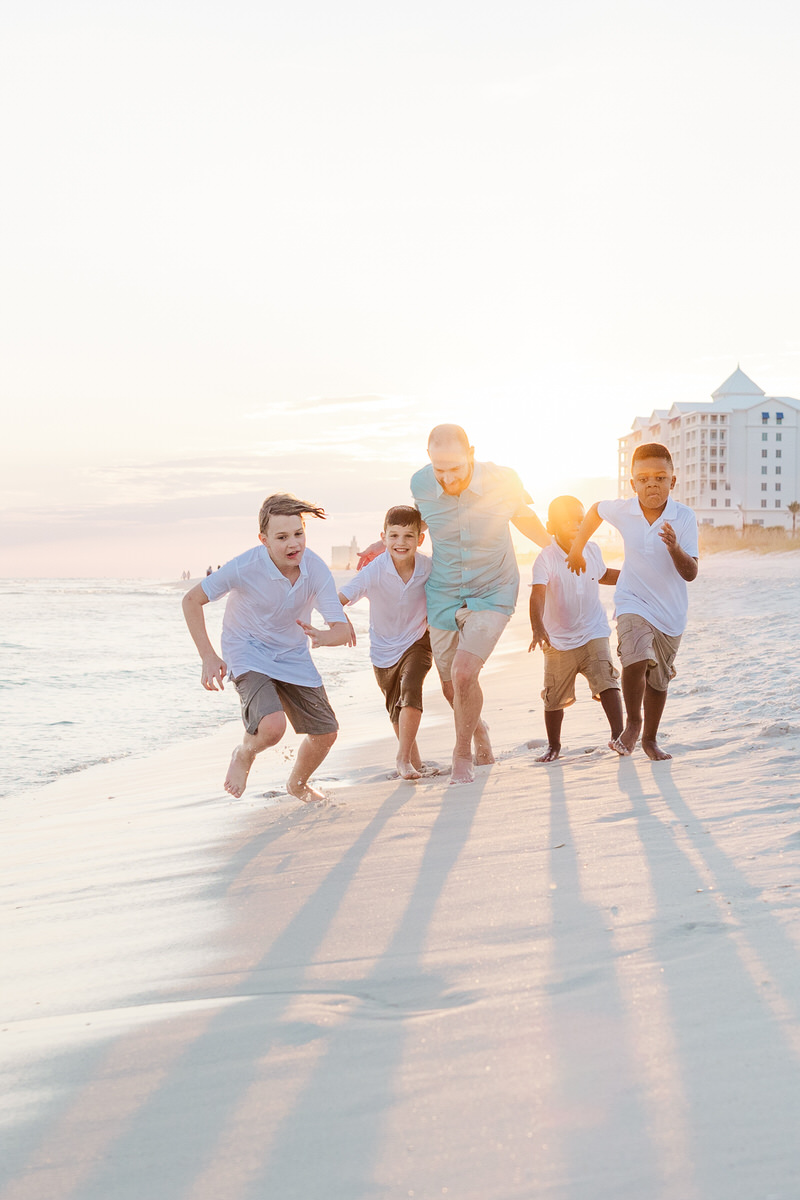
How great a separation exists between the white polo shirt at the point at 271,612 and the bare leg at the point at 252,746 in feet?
0.84

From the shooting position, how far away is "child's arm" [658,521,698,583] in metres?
5.21

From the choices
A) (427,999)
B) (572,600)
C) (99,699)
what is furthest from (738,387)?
(427,999)

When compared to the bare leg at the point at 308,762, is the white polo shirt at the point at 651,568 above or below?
above

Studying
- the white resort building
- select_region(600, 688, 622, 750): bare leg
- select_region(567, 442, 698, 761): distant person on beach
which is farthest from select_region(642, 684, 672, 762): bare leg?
the white resort building

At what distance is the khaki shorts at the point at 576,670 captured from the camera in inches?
238

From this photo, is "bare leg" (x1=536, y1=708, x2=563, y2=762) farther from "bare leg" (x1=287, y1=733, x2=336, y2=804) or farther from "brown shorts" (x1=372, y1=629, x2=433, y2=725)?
"bare leg" (x1=287, y1=733, x2=336, y2=804)

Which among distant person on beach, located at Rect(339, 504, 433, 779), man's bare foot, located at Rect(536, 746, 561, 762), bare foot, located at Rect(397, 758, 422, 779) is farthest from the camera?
man's bare foot, located at Rect(536, 746, 561, 762)

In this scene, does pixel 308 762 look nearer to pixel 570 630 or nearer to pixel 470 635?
pixel 470 635

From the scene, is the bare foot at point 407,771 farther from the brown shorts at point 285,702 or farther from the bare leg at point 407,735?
the brown shorts at point 285,702

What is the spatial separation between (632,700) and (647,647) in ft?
1.04

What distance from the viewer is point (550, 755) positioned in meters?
5.95

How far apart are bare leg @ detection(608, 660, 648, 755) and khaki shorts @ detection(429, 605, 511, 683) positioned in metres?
0.80

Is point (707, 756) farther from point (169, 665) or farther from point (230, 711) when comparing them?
point (169, 665)

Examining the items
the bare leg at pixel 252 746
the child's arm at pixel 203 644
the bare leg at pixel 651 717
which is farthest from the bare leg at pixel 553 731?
the child's arm at pixel 203 644
